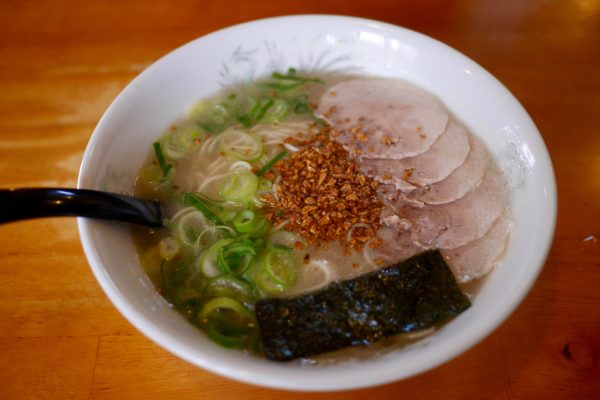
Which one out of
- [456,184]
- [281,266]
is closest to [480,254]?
[456,184]

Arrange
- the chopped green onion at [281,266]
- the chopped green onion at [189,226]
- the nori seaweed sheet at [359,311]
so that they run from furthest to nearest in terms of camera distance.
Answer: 1. the chopped green onion at [189,226]
2. the chopped green onion at [281,266]
3. the nori seaweed sheet at [359,311]

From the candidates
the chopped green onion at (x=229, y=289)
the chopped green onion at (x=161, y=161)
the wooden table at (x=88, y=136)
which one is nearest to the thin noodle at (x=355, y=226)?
the chopped green onion at (x=229, y=289)

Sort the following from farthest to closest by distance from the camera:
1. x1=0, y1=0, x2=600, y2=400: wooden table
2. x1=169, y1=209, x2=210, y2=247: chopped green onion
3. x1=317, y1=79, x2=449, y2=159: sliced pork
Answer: x1=317, y1=79, x2=449, y2=159: sliced pork, x1=169, y1=209, x2=210, y2=247: chopped green onion, x1=0, y1=0, x2=600, y2=400: wooden table

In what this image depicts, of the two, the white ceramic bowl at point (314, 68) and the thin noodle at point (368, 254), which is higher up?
the white ceramic bowl at point (314, 68)

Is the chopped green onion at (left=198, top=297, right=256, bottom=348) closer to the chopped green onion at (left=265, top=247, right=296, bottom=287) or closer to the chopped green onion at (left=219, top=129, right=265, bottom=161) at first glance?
the chopped green onion at (left=265, top=247, right=296, bottom=287)

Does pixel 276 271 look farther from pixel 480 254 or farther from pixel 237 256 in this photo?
pixel 480 254

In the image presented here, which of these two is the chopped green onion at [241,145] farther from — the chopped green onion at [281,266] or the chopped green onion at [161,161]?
the chopped green onion at [281,266]

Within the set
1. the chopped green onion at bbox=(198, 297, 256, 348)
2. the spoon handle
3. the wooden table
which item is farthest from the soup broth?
the wooden table

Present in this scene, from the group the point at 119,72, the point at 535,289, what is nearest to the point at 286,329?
the point at 535,289
